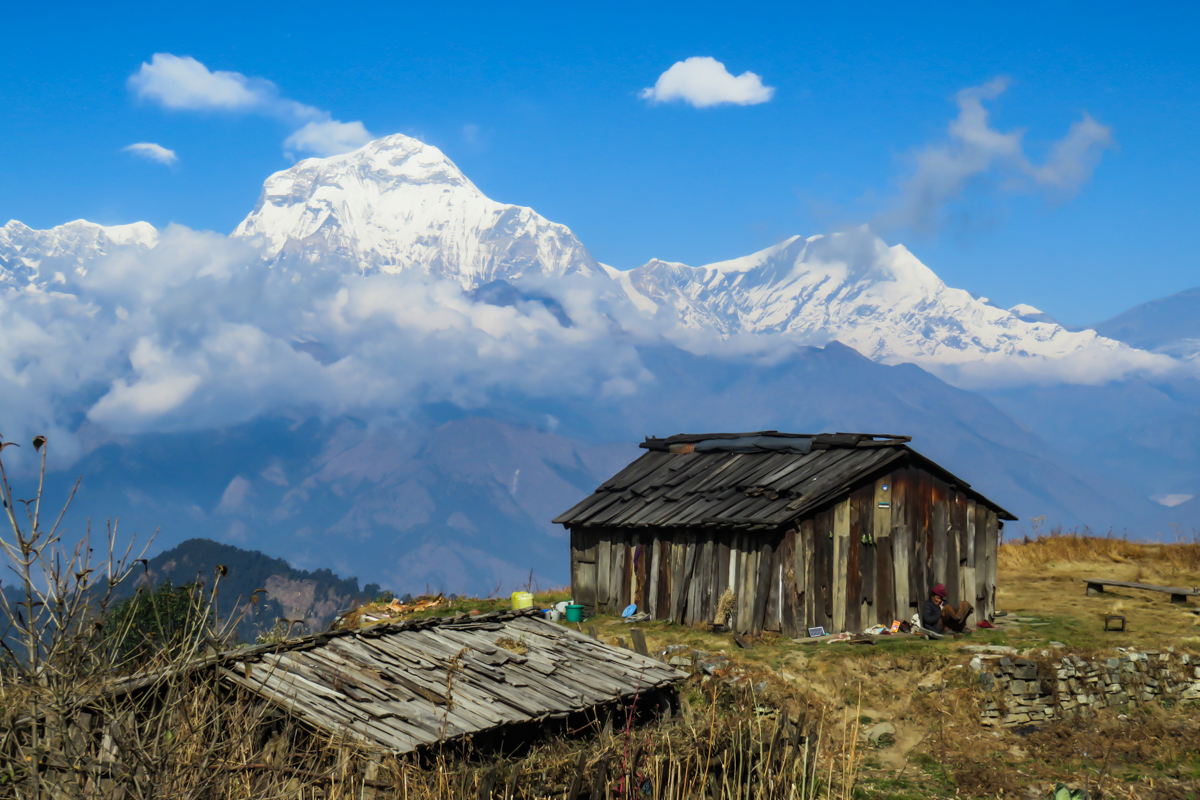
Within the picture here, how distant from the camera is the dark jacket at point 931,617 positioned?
22391 mm

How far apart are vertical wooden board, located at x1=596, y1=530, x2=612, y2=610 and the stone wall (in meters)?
10.8

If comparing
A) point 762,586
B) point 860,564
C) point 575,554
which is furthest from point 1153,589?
point 575,554

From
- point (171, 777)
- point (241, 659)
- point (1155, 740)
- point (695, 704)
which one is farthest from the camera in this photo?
point (695, 704)

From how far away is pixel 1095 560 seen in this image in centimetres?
3331

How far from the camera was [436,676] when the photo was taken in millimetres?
12352

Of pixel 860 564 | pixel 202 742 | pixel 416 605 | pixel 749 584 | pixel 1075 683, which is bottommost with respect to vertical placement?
pixel 1075 683

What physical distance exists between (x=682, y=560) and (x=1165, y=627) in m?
11.7

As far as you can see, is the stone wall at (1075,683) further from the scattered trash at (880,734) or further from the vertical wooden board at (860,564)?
the vertical wooden board at (860,564)

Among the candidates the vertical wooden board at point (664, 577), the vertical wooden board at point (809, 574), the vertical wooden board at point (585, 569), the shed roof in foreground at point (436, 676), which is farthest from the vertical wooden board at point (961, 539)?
the shed roof in foreground at point (436, 676)

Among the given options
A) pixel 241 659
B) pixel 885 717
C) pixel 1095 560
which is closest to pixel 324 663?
pixel 241 659

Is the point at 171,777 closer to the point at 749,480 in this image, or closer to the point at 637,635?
the point at 637,635

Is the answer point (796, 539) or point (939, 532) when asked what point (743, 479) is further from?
point (939, 532)

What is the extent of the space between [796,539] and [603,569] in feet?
22.4

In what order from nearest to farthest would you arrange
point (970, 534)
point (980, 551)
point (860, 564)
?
1. point (860, 564)
2. point (970, 534)
3. point (980, 551)
